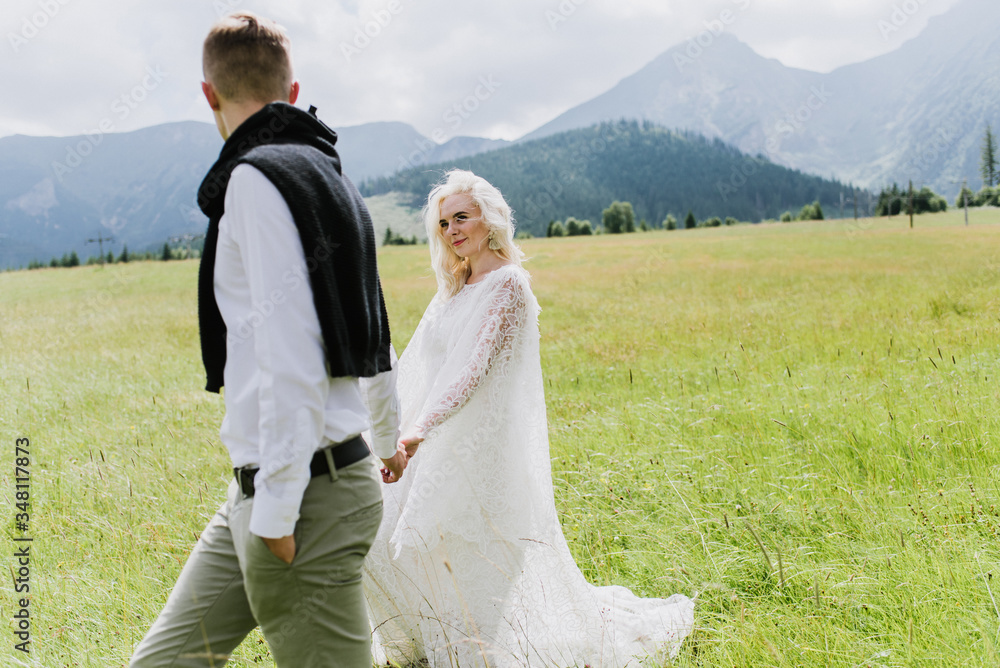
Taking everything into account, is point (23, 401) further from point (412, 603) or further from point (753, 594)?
point (753, 594)

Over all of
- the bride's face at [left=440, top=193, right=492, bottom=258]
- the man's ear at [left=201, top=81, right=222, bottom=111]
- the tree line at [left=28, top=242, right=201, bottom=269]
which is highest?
the tree line at [left=28, top=242, right=201, bottom=269]

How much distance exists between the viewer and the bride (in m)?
2.66

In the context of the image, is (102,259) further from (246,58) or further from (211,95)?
(246,58)

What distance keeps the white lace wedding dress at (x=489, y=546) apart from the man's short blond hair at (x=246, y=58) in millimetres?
1431

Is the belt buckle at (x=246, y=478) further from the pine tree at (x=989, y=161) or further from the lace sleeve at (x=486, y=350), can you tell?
the pine tree at (x=989, y=161)

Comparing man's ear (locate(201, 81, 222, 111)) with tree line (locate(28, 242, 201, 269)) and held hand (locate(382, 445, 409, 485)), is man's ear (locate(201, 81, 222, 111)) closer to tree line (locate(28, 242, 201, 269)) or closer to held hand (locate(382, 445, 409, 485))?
held hand (locate(382, 445, 409, 485))

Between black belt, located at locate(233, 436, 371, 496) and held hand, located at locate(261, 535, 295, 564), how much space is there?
6.1 inches

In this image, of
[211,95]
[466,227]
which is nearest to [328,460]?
[211,95]

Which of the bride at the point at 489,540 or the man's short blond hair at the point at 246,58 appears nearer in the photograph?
the man's short blond hair at the point at 246,58

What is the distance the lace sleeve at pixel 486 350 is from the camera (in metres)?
2.63

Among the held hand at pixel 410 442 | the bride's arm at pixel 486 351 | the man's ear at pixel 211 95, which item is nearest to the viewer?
the man's ear at pixel 211 95

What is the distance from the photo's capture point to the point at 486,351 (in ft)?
9.07

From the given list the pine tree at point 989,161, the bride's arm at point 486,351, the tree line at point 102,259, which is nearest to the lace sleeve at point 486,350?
the bride's arm at point 486,351

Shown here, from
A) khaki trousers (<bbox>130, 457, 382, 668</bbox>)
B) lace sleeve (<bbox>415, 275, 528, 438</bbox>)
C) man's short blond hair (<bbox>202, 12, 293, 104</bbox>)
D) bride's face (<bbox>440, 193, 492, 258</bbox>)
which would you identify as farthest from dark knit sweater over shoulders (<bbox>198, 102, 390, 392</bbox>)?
bride's face (<bbox>440, 193, 492, 258</bbox>)
